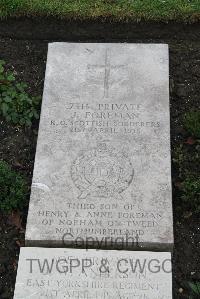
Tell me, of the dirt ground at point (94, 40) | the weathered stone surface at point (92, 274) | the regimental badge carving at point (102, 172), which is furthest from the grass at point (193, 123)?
the weathered stone surface at point (92, 274)

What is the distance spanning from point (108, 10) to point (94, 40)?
408 mm

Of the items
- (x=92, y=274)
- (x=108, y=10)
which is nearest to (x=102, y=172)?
(x=92, y=274)

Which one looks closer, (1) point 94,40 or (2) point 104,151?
(2) point 104,151

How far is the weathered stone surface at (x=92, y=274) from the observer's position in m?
4.40

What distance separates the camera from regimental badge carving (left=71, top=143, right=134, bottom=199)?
5020 mm

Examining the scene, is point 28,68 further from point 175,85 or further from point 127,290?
point 127,290

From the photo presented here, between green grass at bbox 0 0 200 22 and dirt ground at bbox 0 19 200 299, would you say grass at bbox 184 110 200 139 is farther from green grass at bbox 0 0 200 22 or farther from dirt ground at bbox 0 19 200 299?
green grass at bbox 0 0 200 22

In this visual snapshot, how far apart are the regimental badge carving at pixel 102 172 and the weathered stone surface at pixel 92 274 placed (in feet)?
1.96

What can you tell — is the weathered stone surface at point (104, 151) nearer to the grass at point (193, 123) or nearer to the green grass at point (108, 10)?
the grass at point (193, 123)

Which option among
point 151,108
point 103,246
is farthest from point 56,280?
point 151,108

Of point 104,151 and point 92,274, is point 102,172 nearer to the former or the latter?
point 104,151

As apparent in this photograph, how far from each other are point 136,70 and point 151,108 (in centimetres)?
53

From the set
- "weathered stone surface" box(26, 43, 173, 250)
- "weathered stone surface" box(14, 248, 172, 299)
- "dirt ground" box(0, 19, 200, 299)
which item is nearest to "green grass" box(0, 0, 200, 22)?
"dirt ground" box(0, 19, 200, 299)

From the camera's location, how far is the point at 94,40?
21.9 feet
